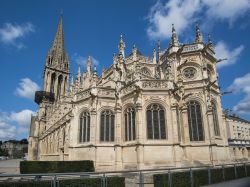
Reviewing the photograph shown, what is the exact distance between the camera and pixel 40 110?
201ft

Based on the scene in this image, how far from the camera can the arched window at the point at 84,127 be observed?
21969mm

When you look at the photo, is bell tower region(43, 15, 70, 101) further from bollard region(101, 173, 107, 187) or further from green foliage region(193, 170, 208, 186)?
bollard region(101, 173, 107, 187)

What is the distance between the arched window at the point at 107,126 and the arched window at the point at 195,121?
300 inches

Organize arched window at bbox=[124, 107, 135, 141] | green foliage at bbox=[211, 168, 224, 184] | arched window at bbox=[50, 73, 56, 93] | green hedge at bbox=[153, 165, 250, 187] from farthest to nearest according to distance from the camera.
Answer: arched window at bbox=[50, 73, 56, 93]
arched window at bbox=[124, 107, 135, 141]
green foliage at bbox=[211, 168, 224, 184]
green hedge at bbox=[153, 165, 250, 187]

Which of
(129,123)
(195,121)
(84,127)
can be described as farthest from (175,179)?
(84,127)

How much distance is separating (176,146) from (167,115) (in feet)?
9.04

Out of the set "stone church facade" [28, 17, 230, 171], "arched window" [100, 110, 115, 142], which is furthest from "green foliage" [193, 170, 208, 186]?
"arched window" [100, 110, 115, 142]

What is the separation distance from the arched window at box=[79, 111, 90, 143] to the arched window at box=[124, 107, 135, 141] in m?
3.80

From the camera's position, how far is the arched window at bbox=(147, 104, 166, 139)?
1948 centimetres

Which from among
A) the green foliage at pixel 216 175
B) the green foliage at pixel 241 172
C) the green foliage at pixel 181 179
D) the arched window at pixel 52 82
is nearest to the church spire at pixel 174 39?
the green foliage at pixel 241 172

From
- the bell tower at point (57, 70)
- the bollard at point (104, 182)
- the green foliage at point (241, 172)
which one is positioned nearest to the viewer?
the bollard at point (104, 182)

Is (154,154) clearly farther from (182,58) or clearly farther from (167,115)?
(182,58)

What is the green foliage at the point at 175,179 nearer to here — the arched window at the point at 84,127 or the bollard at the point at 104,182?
the bollard at the point at 104,182

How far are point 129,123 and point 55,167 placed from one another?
736 centimetres
